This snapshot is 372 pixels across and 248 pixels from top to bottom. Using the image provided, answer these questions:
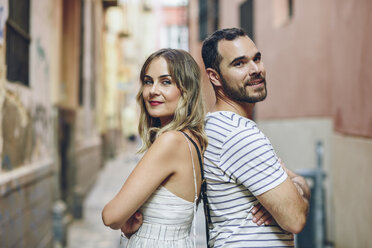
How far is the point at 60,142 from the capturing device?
28.2 ft

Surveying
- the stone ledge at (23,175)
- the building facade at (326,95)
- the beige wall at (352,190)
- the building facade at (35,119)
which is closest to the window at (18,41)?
the building facade at (35,119)

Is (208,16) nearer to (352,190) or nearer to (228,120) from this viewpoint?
(352,190)

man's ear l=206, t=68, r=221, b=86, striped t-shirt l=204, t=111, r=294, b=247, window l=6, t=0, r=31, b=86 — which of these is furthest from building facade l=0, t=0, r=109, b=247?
striped t-shirt l=204, t=111, r=294, b=247

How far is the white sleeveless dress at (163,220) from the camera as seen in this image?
2.06 meters

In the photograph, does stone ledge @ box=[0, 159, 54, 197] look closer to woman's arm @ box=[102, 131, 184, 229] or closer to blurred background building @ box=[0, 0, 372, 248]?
blurred background building @ box=[0, 0, 372, 248]

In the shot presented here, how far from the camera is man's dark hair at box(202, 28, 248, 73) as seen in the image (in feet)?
6.97

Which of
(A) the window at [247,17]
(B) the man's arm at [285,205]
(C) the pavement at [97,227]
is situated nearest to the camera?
(B) the man's arm at [285,205]

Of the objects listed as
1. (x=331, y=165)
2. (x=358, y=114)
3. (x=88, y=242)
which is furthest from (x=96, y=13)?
(x=358, y=114)

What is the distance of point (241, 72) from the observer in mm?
2072

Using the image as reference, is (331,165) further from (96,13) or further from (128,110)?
(128,110)

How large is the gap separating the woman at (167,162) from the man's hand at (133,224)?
0.03 metres

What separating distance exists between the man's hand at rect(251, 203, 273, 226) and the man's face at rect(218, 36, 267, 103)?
480mm

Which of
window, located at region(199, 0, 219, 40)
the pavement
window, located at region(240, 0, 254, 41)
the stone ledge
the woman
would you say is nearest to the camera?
the woman

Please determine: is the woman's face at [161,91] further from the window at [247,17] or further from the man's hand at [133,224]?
the window at [247,17]
